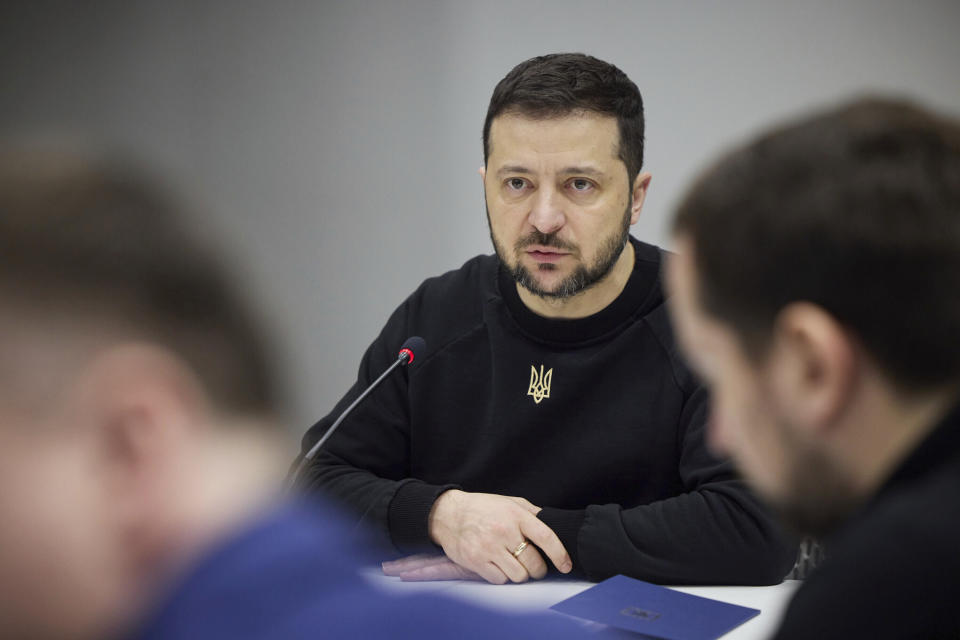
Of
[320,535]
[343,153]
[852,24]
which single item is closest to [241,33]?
[343,153]

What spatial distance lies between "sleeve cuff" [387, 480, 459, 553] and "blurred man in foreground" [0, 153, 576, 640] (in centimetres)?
118

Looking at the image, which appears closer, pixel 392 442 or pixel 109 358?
pixel 109 358

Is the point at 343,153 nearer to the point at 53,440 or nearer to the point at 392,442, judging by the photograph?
the point at 392,442

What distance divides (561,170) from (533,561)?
830mm

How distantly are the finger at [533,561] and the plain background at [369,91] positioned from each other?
1.68 meters

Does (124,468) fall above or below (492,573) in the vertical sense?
above

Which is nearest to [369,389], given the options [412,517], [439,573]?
[412,517]

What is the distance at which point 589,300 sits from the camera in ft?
6.50

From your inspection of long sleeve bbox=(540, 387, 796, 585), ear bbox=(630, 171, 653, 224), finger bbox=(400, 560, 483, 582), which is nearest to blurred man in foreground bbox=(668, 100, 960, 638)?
→ long sleeve bbox=(540, 387, 796, 585)

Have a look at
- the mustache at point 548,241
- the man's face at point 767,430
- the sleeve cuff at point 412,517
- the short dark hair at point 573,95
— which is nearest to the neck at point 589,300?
the mustache at point 548,241

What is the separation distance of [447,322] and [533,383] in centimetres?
28

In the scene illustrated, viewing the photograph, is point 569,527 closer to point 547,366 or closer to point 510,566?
point 510,566

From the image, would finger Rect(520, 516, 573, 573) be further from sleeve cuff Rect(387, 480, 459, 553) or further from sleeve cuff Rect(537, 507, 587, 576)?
sleeve cuff Rect(387, 480, 459, 553)

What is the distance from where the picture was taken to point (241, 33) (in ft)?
10.2
